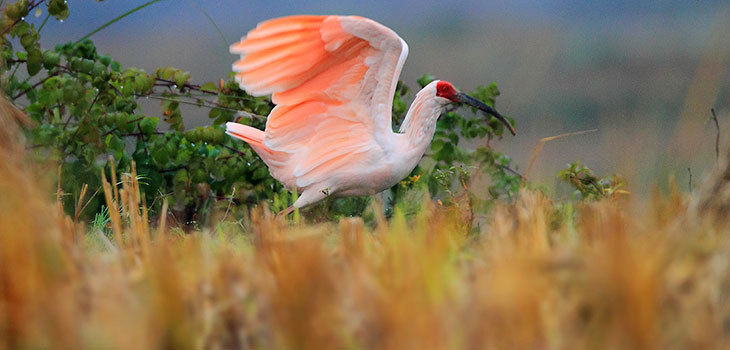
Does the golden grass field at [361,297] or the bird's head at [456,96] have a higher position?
the bird's head at [456,96]

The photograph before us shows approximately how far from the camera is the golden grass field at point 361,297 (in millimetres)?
821

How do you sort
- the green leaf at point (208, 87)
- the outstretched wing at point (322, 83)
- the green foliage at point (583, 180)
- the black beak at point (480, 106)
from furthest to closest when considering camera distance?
the green leaf at point (208, 87) → the black beak at point (480, 106) → the green foliage at point (583, 180) → the outstretched wing at point (322, 83)

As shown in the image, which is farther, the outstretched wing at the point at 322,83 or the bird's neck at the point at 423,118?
the bird's neck at the point at 423,118

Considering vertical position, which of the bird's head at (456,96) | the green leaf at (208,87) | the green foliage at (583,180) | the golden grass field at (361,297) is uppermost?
the green leaf at (208,87)

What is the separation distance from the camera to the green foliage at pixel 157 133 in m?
3.33

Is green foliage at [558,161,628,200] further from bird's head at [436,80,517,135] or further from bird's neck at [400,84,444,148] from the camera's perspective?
bird's neck at [400,84,444,148]

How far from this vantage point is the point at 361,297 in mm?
896

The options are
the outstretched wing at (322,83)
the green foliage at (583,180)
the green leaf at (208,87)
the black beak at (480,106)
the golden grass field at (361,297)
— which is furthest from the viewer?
the green leaf at (208,87)

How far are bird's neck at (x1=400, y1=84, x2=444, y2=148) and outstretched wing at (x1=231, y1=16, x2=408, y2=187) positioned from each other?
13 cm

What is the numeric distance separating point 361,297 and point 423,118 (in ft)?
7.60

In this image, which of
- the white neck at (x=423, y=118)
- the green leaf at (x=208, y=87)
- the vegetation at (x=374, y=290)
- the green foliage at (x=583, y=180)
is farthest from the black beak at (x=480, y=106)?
the vegetation at (x=374, y=290)

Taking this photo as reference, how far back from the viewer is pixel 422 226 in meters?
1.41

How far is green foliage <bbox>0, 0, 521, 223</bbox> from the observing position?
131 inches

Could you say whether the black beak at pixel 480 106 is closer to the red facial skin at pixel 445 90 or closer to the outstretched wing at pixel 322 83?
the red facial skin at pixel 445 90
